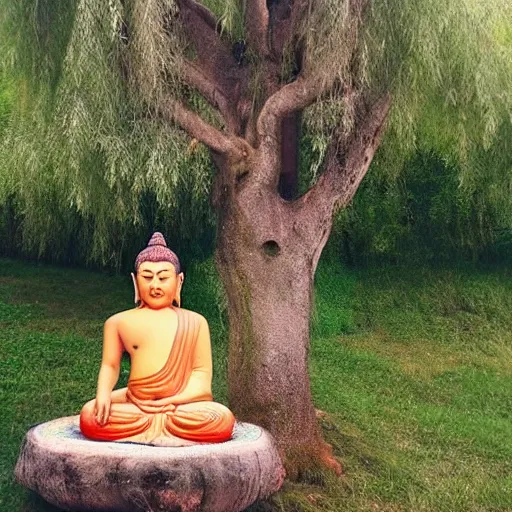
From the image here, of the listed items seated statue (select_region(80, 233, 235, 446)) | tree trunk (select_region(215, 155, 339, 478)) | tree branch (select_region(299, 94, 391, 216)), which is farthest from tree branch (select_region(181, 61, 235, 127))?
seated statue (select_region(80, 233, 235, 446))

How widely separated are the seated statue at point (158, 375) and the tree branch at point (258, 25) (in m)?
1.68

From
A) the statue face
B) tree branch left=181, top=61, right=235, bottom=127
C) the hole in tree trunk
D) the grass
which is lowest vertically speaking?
the grass

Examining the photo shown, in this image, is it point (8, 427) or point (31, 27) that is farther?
point (8, 427)

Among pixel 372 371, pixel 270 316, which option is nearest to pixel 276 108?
pixel 270 316

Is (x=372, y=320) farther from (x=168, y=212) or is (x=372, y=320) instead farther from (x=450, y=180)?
(x=168, y=212)

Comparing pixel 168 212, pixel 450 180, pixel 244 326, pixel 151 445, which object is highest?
pixel 450 180

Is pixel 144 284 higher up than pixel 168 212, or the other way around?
pixel 168 212

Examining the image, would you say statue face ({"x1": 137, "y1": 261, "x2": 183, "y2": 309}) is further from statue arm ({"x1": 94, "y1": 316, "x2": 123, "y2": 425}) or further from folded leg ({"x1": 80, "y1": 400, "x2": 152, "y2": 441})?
folded leg ({"x1": 80, "y1": 400, "x2": 152, "y2": 441})

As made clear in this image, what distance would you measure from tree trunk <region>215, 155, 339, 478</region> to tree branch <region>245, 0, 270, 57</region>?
83 centimetres

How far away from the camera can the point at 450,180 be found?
1072 cm

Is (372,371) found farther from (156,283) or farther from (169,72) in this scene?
(156,283)

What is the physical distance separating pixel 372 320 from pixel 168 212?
289 centimetres

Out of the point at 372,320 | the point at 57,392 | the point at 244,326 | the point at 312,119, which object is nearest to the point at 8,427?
the point at 57,392

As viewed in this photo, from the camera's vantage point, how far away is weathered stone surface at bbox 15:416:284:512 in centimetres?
390
